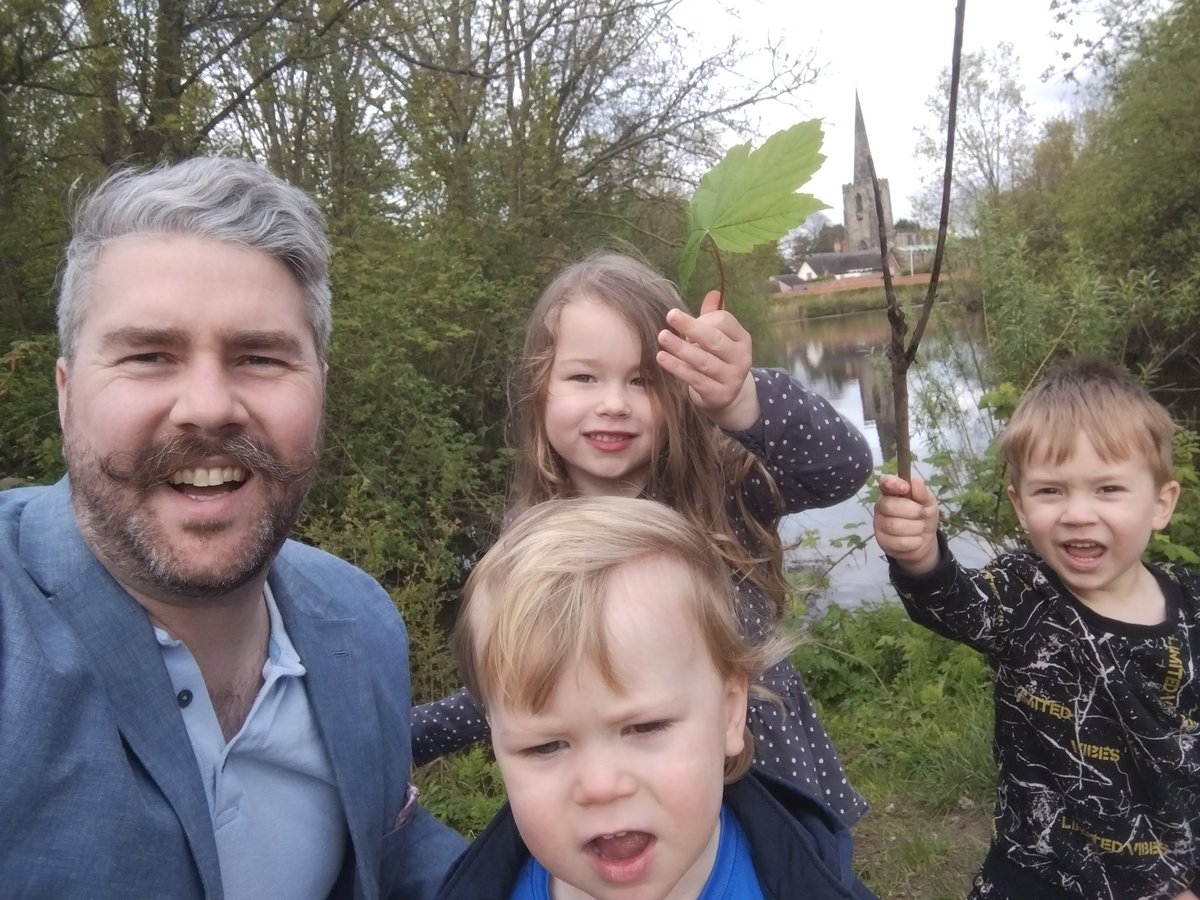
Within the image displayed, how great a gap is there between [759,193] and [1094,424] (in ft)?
3.99

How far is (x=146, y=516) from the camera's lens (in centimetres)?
144

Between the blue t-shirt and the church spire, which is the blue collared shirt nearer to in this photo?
the blue t-shirt

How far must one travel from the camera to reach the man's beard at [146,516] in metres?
1.43

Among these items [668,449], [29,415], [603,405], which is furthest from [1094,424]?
[29,415]

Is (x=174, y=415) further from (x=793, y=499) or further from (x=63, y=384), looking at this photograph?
(x=793, y=499)

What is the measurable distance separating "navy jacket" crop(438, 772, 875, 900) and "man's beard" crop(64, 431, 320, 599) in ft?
2.07

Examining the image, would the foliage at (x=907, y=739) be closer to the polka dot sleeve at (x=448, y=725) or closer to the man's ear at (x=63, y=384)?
the polka dot sleeve at (x=448, y=725)

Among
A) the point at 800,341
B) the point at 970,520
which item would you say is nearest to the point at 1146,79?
the point at 800,341

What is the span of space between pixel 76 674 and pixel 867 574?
5941 millimetres

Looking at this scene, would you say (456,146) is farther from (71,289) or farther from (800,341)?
(800,341)

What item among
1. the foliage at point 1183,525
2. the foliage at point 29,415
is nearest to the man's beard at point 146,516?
the foliage at point 29,415

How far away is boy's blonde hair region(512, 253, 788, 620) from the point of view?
1.83 m

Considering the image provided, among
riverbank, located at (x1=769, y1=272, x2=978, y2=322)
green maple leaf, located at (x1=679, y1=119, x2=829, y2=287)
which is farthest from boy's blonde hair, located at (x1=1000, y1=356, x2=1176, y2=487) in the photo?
riverbank, located at (x1=769, y1=272, x2=978, y2=322)

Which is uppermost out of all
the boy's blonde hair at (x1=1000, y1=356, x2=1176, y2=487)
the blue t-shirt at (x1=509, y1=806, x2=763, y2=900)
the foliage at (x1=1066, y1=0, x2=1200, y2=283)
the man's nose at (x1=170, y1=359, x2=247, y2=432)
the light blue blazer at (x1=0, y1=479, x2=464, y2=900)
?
the foliage at (x1=1066, y1=0, x2=1200, y2=283)
